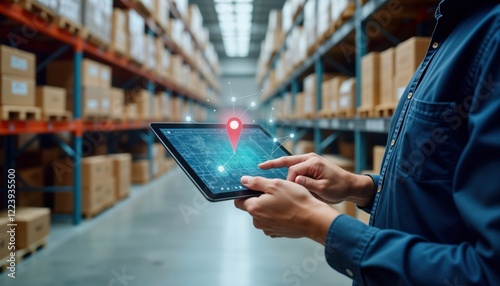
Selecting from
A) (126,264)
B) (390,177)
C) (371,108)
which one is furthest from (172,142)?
(371,108)

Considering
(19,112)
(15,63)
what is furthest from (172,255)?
(15,63)

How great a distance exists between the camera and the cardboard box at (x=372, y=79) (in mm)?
3709

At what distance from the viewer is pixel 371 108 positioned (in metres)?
3.77

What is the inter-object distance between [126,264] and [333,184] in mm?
2741

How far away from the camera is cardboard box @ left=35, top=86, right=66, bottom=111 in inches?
161

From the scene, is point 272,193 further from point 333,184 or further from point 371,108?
point 371,108

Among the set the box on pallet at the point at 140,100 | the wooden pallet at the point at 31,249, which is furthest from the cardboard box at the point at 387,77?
the box on pallet at the point at 140,100

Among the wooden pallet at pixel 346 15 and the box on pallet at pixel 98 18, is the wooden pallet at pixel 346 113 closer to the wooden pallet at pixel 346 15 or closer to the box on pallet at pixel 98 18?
the wooden pallet at pixel 346 15

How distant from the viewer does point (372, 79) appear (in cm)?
372

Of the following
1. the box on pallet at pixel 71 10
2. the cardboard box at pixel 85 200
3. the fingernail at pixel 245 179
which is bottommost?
the cardboard box at pixel 85 200

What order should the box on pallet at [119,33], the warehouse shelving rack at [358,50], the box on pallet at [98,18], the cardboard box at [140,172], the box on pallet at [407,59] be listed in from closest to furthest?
the box on pallet at [407,59] → the warehouse shelving rack at [358,50] → the box on pallet at [98,18] → the box on pallet at [119,33] → the cardboard box at [140,172]

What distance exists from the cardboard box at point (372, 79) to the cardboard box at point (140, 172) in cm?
568

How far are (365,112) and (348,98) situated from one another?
59cm

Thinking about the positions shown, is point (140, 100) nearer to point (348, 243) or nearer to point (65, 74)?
point (65, 74)
